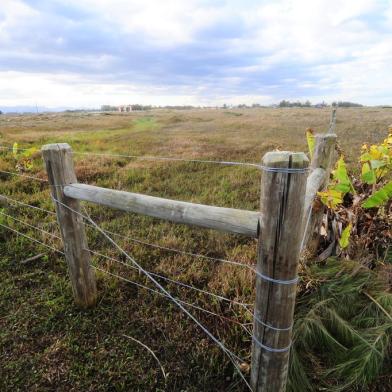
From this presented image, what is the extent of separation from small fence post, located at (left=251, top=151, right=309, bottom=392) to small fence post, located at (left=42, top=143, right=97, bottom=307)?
1.72 m

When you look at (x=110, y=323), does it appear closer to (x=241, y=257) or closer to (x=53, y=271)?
(x=53, y=271)

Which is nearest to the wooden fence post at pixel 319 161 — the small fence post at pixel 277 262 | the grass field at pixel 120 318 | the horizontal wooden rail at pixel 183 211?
the grass field at pixel 120 318

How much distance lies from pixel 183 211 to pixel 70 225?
1355 mm

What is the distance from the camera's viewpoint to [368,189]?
3709mm

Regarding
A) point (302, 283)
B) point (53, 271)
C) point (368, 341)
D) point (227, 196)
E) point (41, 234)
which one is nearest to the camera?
point (368, 341)

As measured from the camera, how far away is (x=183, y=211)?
1.71m

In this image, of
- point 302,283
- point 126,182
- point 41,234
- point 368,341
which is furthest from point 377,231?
point 126,182

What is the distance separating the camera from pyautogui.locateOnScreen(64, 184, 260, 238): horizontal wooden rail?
1.51 metres

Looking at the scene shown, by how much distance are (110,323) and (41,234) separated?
7.69 feet

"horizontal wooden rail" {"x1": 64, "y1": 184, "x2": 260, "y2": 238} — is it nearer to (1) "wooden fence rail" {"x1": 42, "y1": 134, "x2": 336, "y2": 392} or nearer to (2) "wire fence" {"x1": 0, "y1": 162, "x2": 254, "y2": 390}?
(1) "wooden fence rail" {"x1": 42, "y1": 134, "x2": 336, "y2": 392}

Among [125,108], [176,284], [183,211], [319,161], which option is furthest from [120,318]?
[125,108]

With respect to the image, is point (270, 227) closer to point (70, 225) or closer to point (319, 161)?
point (70, 225)

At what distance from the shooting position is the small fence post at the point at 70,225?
2.34m

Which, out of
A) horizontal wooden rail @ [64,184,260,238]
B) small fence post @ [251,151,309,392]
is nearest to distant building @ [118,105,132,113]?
horizontal wooden rail @ [64,184,260,238]
